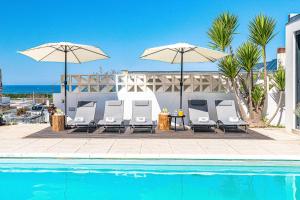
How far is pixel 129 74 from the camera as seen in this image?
42.6 ft

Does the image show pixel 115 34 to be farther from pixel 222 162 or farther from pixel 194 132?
pixel 222 162

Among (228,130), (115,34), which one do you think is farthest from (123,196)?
(115,34)

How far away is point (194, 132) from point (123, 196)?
213 inches

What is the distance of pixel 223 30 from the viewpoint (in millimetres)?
12078

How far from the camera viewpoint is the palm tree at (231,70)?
39.1 ft

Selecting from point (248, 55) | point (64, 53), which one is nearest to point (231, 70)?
point (248, 55)

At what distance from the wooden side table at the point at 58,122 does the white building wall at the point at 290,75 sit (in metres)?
7.42

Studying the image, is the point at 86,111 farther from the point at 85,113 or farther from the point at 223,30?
the point at 223,30

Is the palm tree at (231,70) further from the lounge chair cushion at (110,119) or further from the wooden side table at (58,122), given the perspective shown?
the wooden side table at (58,122)

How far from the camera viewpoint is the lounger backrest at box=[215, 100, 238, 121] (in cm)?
1105

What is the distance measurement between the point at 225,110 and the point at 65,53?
590cm

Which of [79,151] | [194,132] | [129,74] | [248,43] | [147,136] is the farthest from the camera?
[129,74]

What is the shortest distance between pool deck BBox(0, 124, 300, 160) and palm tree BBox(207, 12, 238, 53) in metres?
4.00

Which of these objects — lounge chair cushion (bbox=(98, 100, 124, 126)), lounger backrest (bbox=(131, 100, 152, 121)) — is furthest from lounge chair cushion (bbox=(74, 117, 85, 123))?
lounger backrest (bbox=(131, 100, 152, 121))
